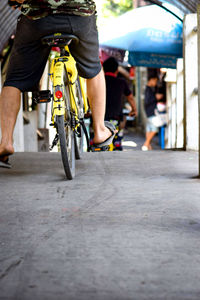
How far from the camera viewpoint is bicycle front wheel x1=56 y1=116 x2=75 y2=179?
14.5 ft

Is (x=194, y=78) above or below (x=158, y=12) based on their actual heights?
below

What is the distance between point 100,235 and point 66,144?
5.51ft

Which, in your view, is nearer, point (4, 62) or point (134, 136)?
point (4, 62)

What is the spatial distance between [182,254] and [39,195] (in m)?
1.57

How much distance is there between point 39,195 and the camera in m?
3.97

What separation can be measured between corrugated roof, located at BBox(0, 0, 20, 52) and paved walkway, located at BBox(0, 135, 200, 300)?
4.23 meters

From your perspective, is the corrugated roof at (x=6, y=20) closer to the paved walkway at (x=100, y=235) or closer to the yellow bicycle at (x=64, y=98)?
the yellow bicycle at (x=64, y=98)

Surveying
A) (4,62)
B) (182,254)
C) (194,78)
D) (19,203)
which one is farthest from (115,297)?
(4,62)

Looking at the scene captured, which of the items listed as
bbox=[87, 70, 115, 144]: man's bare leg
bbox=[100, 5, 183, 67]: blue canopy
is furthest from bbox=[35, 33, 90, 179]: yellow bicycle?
bbox=[100, 5, 183, 67]: blue canopy

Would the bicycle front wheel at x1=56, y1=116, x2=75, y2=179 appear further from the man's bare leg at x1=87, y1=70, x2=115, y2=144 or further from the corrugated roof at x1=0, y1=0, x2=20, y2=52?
the corrugated roof at x1=0, y1=0, x2=20, y2=52

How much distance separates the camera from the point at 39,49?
4617mm

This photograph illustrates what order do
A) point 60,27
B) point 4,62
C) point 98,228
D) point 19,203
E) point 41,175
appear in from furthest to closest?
point 4,62, point 41,175, point 60,27, point 19,203, point 98,228

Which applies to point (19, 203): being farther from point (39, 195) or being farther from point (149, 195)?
point (149, 195)

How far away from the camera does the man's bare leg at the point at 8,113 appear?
461 centimetres
